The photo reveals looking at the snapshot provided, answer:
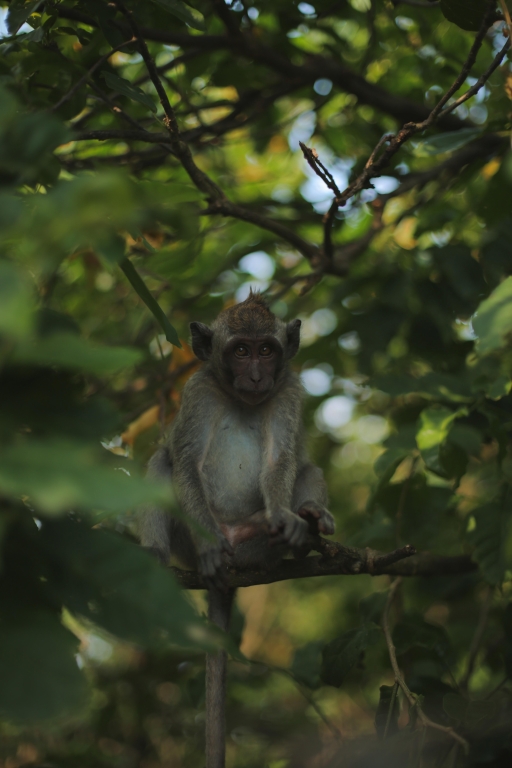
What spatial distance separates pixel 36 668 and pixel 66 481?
2.52ft

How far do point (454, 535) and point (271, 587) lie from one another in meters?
5.68

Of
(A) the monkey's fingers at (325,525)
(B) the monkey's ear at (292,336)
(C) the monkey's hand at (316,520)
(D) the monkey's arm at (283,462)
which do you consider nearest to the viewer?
(C) the monkey's hand at (316,520)

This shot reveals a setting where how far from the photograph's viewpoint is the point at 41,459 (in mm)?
1436

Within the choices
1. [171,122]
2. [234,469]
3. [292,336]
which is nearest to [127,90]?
[171,122]

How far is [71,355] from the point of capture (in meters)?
1.54

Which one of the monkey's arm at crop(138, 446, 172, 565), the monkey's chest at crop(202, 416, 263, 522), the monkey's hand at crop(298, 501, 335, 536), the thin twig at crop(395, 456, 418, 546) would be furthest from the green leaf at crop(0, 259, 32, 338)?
the thin twig at crop(395, 456, 418, 546)

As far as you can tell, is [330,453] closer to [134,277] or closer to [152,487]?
[134,277]

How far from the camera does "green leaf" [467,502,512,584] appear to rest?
180 inches

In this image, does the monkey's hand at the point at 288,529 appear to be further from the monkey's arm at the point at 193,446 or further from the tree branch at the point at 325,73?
the tree branch at the point at 325,73

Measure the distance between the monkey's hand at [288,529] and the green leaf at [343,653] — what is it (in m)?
0.79

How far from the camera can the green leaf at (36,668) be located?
176cm

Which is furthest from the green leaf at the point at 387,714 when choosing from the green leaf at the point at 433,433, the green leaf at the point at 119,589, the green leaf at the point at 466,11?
the green leaf at the point at 466,11

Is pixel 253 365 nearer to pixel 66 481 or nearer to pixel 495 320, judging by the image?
pixel 495 320

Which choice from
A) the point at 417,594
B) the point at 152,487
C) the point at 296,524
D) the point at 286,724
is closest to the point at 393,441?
the point at 296,524
